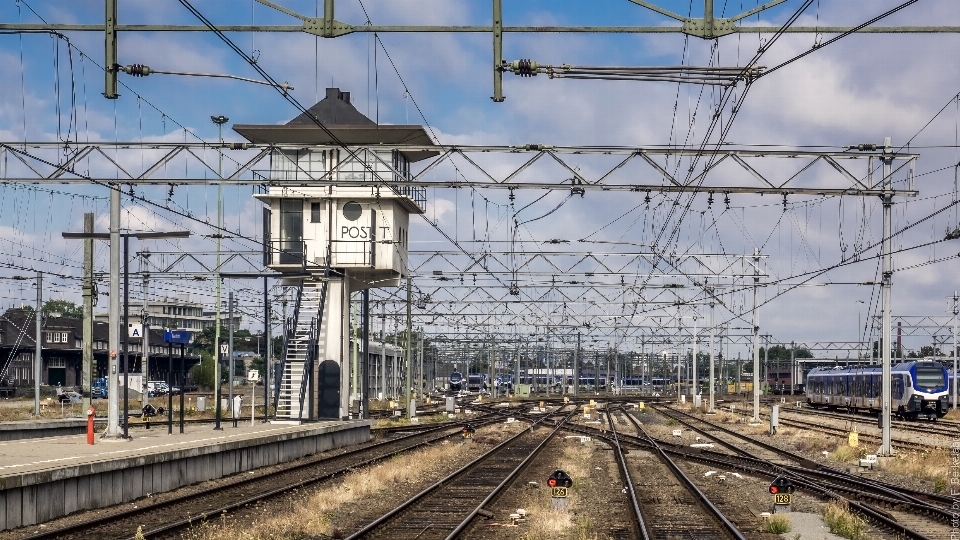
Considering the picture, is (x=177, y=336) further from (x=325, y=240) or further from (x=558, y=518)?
(x=325, y=240)

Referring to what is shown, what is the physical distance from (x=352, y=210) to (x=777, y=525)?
32190 millimetres

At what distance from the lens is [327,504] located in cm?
2133

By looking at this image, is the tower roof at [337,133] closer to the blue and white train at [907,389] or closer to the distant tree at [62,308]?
the blue and white train at [907,389]

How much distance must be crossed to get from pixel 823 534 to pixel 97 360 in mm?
106844

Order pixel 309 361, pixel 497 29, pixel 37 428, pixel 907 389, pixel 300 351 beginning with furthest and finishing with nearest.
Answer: pixel 907 389 → pixel 300 351 → pixel 309 361 → pixel 37 428 → pixel 497 29

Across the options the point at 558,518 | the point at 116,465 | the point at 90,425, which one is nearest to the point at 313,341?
the point at 90,425

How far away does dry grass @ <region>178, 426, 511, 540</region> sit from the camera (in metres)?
17.0

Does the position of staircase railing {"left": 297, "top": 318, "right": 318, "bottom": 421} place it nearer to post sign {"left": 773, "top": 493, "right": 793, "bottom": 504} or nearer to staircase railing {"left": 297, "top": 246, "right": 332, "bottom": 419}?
staircase railing {"left": 297, "top": 246, "right": 332, "bottom": 419}

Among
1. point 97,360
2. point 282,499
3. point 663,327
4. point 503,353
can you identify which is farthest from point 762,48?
point 503,353

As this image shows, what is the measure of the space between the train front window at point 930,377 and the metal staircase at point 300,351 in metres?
33.5

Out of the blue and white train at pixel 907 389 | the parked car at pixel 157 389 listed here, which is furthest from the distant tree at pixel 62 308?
the blue and white train at pixel 907 389

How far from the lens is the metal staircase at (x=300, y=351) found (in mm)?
46344

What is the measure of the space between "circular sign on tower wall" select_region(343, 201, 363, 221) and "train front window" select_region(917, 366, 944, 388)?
108ft

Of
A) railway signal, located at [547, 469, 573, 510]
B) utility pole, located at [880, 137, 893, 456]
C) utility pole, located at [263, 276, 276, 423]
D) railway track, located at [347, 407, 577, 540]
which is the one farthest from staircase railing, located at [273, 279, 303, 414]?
railway signal, located at [547, 469, 573, 510]
